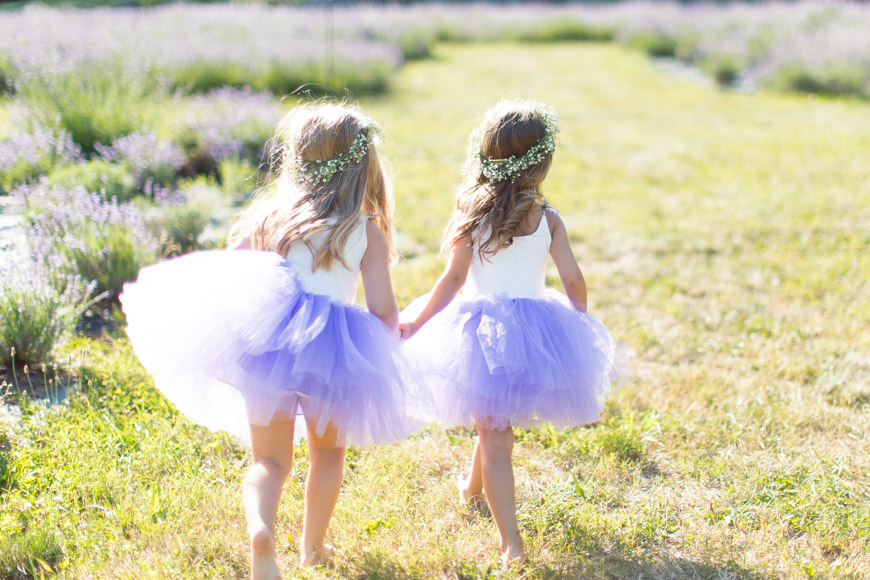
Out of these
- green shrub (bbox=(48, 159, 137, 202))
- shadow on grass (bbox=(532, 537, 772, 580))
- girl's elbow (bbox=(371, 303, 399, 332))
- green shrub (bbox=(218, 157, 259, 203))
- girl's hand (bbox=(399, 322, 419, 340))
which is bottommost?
shadow on grass (bbox=(532, 537, 772, 580))

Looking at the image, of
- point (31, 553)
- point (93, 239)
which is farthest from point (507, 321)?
point (93, 239)

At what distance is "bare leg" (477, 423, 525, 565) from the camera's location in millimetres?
2416

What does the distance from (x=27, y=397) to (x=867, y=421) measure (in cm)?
381

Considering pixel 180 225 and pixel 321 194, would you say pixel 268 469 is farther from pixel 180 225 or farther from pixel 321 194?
pixel 180 225

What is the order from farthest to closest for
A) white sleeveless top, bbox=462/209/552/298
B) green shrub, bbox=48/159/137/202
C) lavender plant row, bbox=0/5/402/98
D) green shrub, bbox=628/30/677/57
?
1. green shrub, bbox=628/30/677/57
2. lavender plant row, bbox=0/5/402/98
3. green shrub, bbox=48/159/137/202
4. white sleeveless top, bbox=462/209/552/298

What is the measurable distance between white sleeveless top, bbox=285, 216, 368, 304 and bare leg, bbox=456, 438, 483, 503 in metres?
0.81

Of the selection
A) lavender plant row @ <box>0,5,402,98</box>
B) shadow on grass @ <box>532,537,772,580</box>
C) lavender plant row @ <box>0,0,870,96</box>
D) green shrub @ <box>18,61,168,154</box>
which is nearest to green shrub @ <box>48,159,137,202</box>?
green shrub @ <box>18,61,168,154</box>

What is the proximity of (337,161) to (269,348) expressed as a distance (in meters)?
0.69

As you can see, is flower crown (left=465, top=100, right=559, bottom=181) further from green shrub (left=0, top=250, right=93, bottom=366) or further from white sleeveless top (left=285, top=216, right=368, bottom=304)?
green shrub (left=0, top=250, right=93, bottom=366)

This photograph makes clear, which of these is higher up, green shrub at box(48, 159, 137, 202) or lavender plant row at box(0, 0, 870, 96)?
lavender plant row at box(0, 0, 870, 96)

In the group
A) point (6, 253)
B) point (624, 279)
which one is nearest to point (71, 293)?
point (6, 253)

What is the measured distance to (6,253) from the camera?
11.9ft

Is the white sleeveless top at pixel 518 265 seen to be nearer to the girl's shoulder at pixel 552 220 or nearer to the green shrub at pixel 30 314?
the girl's shoulder at pixel 552 220

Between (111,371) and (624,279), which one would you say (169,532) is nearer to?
(111,371)
